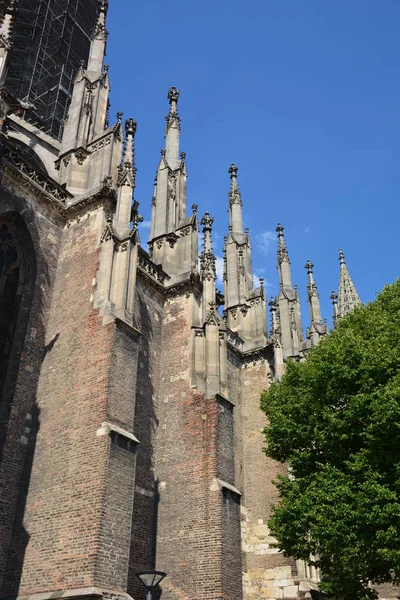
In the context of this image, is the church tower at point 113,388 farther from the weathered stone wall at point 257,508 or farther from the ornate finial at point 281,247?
the ornate finial at point 281,247

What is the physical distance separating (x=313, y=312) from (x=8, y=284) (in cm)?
2431

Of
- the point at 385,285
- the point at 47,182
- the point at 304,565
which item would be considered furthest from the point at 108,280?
the point at 304,565

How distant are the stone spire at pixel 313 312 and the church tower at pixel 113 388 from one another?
873cm

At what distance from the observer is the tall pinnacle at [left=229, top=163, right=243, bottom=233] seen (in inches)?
1186

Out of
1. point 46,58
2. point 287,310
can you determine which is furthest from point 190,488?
point 46,58

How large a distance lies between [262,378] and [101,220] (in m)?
10.9

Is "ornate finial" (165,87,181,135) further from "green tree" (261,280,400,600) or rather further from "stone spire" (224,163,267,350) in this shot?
"green tree" (261,280,400,600)

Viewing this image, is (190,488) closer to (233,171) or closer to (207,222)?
(207,222)

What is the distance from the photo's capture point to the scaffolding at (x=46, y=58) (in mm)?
29328

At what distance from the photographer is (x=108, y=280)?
15.6 m

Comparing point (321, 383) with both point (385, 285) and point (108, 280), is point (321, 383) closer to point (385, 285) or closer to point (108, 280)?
point (385, 285)

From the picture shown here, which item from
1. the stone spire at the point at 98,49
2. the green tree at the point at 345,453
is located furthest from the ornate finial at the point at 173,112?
the green tree at the point at 345,453

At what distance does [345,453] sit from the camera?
15383 mm

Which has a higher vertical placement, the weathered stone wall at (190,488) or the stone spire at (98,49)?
the stone spire at (98,49)
